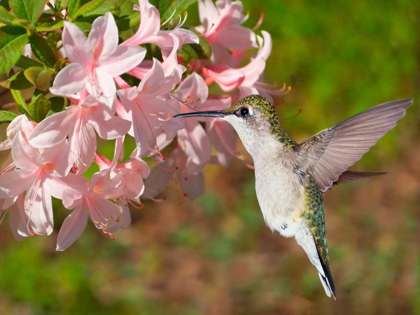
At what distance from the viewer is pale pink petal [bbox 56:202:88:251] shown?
3.84 feet

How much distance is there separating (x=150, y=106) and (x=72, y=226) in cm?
29

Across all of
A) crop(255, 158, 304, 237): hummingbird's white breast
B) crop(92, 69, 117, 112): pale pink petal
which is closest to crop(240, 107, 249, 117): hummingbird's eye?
crop(255, 158, 304, 237): hummingbird's white breast

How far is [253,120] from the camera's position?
125cm

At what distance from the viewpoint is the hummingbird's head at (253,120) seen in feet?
4.03

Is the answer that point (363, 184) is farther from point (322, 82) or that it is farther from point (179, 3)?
point (179, 3)

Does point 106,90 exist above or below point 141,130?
above

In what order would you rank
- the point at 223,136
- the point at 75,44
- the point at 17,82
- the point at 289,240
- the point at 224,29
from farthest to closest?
the point at 289,240 < the point at 223,136 < the point at 224,29 < the point at 17,82 < the point at 75,44

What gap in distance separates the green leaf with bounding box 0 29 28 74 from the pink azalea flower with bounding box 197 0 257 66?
1.40ft

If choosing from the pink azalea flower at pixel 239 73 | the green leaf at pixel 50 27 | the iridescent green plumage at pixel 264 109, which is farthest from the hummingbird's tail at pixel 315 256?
the green leaf at pixel 50 27

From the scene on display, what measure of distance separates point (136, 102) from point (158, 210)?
9.51 ft

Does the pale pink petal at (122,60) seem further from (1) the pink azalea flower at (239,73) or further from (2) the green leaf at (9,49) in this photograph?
(1) the pink azalea flower at (239,73)

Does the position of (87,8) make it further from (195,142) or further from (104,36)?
(195,142)

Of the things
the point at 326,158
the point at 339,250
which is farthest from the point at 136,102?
the point at 339,250

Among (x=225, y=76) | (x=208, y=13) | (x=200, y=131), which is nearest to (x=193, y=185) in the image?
(x=200, y=131)
